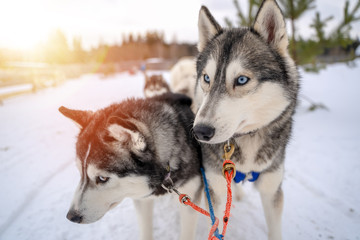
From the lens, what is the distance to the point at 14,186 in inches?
120

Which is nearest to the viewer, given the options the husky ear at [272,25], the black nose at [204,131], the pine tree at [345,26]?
the black nose at [204,131]

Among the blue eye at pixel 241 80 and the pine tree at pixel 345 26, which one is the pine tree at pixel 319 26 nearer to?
the pine tree at pixel 345 26

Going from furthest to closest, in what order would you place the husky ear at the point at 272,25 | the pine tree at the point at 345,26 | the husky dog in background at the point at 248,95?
the pine tree at the point at 345,26, the husky ear at the point at 272,25, the husky dog in background at the point at 248,95

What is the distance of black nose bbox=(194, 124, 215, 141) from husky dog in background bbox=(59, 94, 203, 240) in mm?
474

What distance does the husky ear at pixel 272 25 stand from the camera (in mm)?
1444

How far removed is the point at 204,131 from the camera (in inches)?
48.3

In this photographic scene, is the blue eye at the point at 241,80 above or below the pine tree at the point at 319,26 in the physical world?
below

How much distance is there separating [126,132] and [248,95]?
0.94 metres

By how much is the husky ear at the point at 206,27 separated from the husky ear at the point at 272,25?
348 millimetres

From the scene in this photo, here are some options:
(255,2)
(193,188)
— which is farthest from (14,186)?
(255,2)

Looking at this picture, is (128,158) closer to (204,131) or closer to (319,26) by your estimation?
(204,131)

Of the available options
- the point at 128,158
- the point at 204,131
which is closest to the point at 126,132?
the point at 128,158

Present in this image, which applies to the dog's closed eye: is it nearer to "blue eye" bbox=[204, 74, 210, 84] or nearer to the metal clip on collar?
the metal clip on collar

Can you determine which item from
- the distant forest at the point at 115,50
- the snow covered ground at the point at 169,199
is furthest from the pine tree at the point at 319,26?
the distant forest at the point at 115,50
